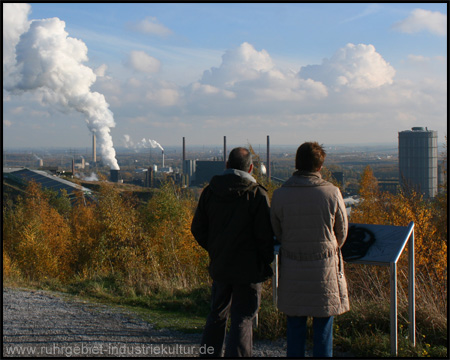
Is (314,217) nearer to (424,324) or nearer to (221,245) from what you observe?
(221,245)

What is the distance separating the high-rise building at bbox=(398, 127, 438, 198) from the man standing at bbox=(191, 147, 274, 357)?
6174 centimetres

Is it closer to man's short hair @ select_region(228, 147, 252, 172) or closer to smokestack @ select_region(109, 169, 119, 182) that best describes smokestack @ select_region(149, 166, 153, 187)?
smokestack @ select_region(109, 169, 119, 182)

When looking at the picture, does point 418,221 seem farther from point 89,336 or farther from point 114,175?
point 114,175

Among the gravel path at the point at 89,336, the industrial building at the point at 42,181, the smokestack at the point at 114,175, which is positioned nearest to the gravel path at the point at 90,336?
the gravel path at the point at 89,336

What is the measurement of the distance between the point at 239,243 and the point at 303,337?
0.84 metres

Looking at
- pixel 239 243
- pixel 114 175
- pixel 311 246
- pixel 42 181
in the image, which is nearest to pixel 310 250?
pixel 311 246

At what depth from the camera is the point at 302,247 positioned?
3.35 metres

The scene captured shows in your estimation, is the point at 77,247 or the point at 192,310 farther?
the point at 77,247

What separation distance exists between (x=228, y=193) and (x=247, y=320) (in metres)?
0.99

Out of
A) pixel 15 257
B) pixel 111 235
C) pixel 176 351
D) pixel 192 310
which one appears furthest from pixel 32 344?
pixel 15 257

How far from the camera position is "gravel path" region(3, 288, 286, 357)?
164 inches

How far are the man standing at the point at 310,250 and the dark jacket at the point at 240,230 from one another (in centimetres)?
13

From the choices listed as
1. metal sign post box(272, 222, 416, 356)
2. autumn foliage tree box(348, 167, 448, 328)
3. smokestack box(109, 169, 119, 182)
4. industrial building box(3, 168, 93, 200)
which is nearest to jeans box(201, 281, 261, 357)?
metal sign post box(272, 222, 416, 356)

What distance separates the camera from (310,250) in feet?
10.9
